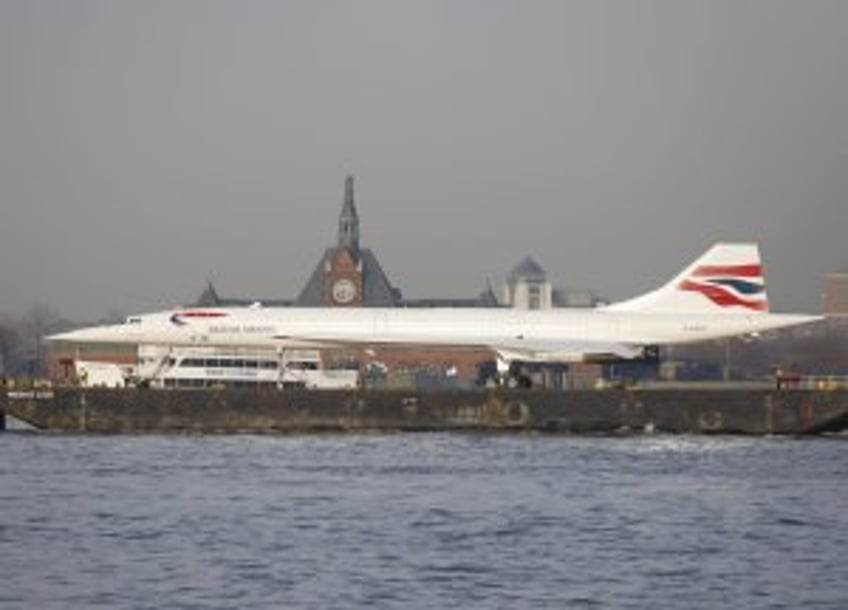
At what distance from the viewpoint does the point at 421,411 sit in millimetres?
102062

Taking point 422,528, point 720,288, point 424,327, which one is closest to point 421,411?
point 424,327

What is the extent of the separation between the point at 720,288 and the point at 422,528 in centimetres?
6270

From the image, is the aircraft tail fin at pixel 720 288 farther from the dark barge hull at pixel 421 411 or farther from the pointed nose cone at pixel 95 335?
the pointed nose cone at pixel 95 335

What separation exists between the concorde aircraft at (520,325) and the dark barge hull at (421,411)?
34.4ft

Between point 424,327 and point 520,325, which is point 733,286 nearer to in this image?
point 520,325

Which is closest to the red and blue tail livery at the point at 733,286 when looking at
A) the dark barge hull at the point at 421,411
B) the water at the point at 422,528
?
the dark barge hull at the point at 421,411

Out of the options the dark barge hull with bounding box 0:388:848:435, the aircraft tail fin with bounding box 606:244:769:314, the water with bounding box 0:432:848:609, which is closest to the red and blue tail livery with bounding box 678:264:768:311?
the aircraft tail fin with bounding box 606:244:769:314

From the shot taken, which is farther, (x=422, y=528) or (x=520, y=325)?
(x=520, y=325)

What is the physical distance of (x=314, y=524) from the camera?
57.8 m

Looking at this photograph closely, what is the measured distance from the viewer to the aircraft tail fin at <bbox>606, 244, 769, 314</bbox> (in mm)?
117312

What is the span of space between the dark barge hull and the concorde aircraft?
1049 centimetres

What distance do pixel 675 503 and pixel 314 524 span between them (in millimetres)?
12312

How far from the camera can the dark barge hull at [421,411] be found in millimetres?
100625

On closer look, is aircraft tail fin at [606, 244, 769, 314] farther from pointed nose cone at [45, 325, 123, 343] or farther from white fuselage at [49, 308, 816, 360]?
pointed nose cone at [45, 325, 123, 343]
